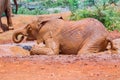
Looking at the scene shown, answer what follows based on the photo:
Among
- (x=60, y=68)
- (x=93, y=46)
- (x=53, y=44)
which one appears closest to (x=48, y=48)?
(x=53, y=44)

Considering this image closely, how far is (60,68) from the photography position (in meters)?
7.08

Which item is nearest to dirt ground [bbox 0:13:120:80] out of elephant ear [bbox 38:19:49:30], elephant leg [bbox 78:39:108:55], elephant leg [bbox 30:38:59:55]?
elephant leg [bbox 30:38:59:55]

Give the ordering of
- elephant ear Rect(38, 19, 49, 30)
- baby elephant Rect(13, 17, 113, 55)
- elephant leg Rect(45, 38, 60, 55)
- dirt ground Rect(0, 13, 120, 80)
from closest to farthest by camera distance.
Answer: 1. dirt ground Rect(0, 13, 120, 80)
2. elephant leg Rect(45, 38, 60, 55)
3. baby elephant Rect(13, 17, 113, 55)
4. elephant ear Rect(38, 19, 49, 30)

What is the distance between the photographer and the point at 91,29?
10.6 meters

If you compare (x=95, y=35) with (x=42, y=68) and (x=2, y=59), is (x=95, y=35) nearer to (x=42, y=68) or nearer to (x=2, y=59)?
(x=2, y=59)

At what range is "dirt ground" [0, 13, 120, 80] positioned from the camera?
6398 mm

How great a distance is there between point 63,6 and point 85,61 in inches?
716

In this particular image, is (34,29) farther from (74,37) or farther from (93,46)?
(93,46)

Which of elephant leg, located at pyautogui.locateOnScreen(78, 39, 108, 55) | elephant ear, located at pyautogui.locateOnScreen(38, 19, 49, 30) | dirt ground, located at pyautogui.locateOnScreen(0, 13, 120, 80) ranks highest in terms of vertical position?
dirt ground, located at pyautogui.locateOnScreen(0, 13, 120, 80)

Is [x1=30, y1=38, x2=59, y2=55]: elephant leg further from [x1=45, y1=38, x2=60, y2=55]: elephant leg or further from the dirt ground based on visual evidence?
the dirt ground

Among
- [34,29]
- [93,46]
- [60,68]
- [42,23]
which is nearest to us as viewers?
[60,68]

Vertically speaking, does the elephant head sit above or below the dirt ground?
below

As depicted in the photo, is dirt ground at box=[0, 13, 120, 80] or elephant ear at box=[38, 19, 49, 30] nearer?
dirt ground at box=[0, 13, 120, 80]

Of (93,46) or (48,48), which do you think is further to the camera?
(93,46)
